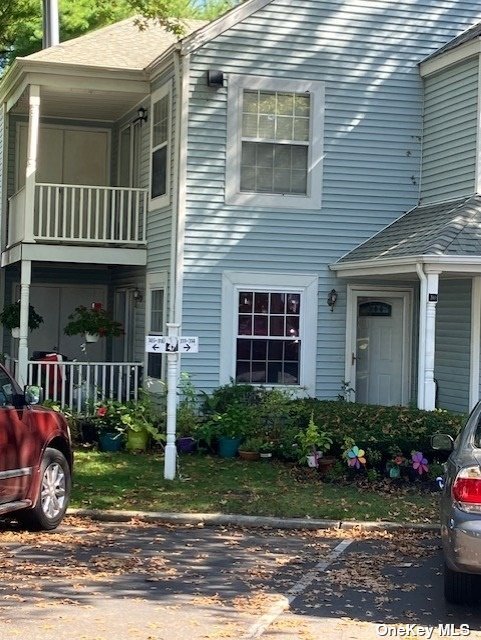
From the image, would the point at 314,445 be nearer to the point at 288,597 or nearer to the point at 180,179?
the point at 180,179

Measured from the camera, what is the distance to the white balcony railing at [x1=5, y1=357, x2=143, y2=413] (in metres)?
15.7

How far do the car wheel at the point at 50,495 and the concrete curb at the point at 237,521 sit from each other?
2.04ft

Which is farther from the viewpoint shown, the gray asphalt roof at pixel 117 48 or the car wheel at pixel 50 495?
the gray asphalt roof at pixel 117 48

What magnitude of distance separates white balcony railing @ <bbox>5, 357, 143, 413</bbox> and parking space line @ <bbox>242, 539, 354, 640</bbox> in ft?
22.6

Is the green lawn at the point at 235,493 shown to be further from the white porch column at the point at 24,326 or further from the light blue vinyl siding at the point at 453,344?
the light blue vinyl siding at the point at 453,344

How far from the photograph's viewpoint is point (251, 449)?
14.0 meters

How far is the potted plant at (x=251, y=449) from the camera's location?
46.0ft

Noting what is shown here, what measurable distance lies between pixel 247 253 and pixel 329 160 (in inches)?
75.3

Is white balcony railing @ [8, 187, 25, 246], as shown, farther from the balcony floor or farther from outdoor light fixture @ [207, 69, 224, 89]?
outdoor light fixture @ [207, 69, 224, 89]

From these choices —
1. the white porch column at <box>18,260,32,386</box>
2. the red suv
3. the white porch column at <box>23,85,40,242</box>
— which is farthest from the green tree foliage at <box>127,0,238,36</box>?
the red suv

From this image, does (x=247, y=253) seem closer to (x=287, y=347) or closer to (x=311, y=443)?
(x=287, y=347)

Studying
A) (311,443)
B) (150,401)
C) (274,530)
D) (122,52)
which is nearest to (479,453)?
(274,530)

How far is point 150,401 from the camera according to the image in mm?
15258

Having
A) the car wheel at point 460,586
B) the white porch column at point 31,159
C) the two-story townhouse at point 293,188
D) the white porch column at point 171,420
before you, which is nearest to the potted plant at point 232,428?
the two-story townhouse at point 293,188
